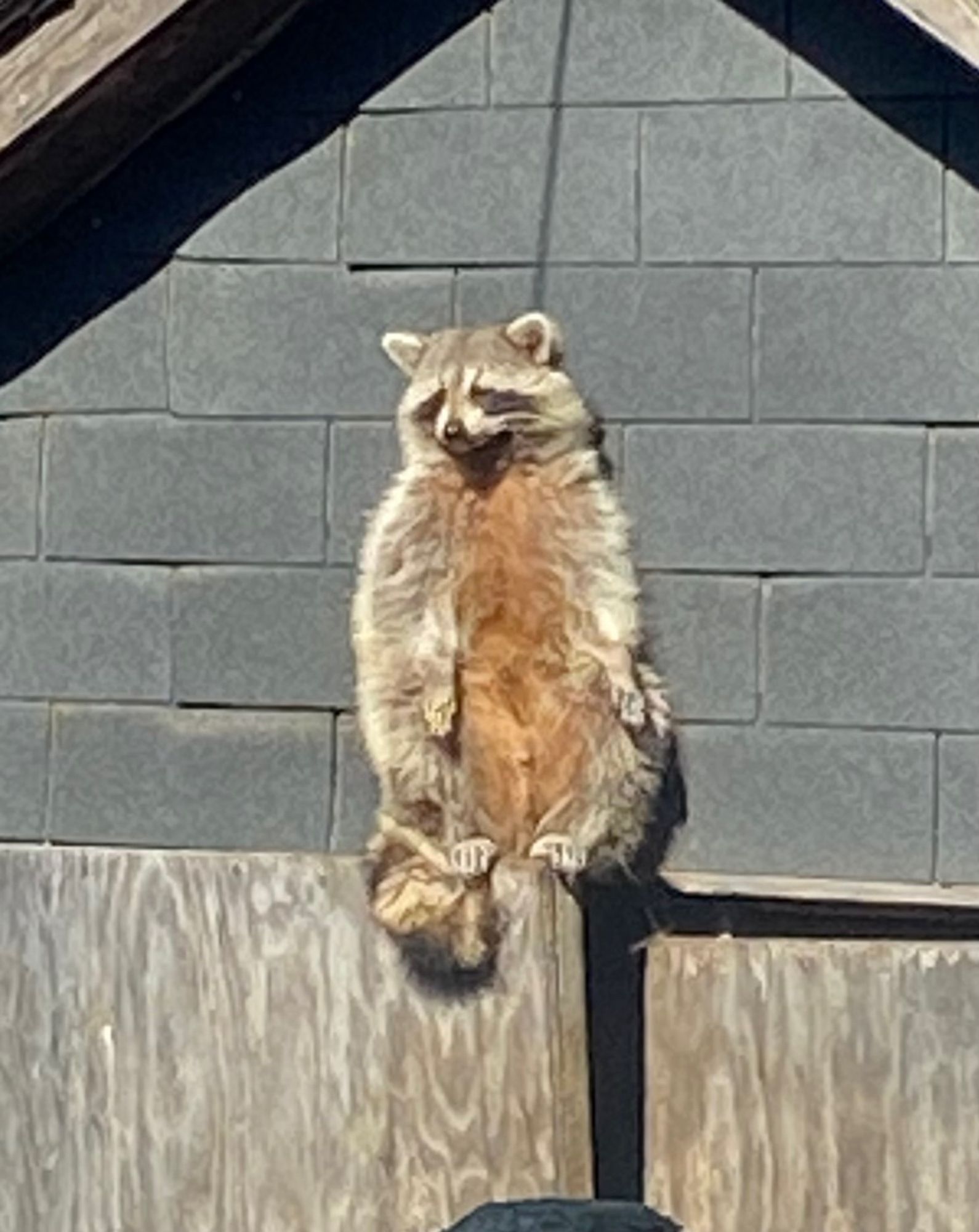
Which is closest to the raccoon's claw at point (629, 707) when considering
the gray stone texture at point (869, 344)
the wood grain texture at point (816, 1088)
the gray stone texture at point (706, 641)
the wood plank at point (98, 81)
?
the gray stone texture at point (706, 641)

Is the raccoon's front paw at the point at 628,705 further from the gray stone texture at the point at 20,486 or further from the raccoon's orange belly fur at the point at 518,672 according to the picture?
the gray stone texture at the point at 20,486

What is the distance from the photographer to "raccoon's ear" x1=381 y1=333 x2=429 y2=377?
17.9 feet

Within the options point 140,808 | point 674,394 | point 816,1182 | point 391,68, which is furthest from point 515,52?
point 816,1182

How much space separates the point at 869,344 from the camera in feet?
18.0

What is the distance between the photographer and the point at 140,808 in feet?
19.2

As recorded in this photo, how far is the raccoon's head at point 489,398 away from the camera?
17.7 feet

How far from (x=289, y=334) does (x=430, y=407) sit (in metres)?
0.43

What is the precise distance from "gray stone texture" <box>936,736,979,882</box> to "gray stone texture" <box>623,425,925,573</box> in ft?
0.94

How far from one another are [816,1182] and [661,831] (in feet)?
1.94

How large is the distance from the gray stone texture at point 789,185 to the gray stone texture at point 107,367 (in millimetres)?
840

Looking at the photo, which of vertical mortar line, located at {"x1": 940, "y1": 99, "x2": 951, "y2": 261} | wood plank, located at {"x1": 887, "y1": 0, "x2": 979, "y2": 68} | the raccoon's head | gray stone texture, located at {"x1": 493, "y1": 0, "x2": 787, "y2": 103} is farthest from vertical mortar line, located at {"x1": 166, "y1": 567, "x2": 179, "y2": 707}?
wood plank, located at {"x1": 887, "y1": 0, "x2": 979, "y2": 68}

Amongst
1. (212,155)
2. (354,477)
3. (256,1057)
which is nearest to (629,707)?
(354,477)

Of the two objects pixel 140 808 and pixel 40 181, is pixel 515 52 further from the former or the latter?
pixel 140 808

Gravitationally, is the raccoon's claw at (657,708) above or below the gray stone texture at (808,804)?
above
